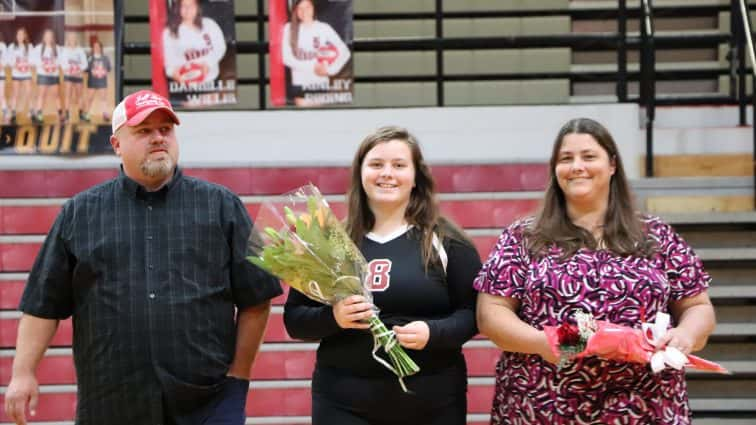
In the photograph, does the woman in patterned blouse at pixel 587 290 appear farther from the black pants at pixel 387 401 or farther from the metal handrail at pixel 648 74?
the metal handrail at pixel 648 74

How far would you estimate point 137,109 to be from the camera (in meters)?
2.61

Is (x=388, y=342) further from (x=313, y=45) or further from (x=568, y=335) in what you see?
(x=313, y=45)

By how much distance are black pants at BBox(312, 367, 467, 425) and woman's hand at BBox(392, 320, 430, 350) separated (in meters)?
0.14

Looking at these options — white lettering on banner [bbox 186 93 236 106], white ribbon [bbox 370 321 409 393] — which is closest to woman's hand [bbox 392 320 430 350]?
white ribbon [bbox 370 321 409 393]

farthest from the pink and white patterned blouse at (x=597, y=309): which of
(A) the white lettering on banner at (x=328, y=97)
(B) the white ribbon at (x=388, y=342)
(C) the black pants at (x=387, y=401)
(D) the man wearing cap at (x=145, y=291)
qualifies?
(A) the white lettering on banner at (x=328, y=97)

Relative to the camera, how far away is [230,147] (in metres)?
5.26

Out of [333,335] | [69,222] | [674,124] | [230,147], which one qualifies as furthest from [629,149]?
[69,222]

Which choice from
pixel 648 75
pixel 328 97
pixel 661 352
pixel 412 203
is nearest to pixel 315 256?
pixel 412 203

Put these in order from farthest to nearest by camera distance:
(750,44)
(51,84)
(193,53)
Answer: (750,44)
(193,53)
(51,84)

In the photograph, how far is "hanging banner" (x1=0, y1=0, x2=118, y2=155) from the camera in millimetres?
5008

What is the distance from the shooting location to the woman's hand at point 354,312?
8.13 feet

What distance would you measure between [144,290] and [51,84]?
281 centimetres

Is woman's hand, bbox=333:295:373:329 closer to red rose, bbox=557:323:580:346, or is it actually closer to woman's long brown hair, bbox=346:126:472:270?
woman's long brown hair, bbox=346:126:472:270

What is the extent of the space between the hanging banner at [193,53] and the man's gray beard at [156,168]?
2.53m
